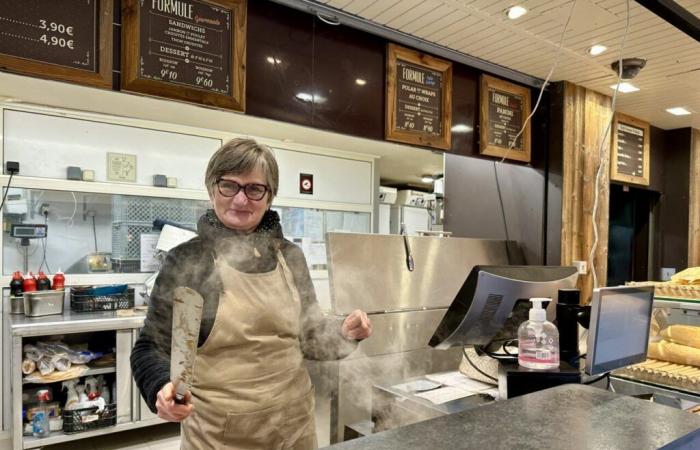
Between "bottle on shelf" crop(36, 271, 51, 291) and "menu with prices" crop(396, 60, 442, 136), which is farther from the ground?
"menu with prices" crop(396, 60, 442, 136)

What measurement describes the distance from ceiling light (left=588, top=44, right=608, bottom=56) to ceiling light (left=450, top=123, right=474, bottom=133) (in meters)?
0.78

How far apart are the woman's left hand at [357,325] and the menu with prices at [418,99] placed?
1441 mm

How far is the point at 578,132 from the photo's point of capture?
331 cm

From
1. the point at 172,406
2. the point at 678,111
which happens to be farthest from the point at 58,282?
the point at 678,111

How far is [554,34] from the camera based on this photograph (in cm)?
254

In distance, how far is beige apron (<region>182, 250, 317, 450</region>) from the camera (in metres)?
1.34

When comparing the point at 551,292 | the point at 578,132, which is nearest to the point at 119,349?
Result: the point at 551,292

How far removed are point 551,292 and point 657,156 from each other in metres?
3.79

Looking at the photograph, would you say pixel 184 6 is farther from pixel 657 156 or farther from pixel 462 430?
pixel 657 156

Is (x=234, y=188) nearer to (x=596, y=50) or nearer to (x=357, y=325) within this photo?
(x=357, y=325)

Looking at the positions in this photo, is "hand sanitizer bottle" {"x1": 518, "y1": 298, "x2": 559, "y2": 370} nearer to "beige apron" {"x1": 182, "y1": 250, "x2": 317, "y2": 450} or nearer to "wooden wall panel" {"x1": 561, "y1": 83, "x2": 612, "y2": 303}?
"beige apron" {"x1": 182, "y1": 250, "x2": 317, "y2": 450}

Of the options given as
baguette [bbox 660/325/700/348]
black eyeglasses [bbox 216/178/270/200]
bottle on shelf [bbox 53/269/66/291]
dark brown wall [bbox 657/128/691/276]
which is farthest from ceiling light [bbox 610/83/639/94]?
bottle on shelf [bbox 53/269/66/291]

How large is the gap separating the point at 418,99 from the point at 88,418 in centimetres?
289

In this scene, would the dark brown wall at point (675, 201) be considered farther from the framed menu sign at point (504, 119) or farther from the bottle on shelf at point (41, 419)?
the bottle on shelf at point (41, 419)
